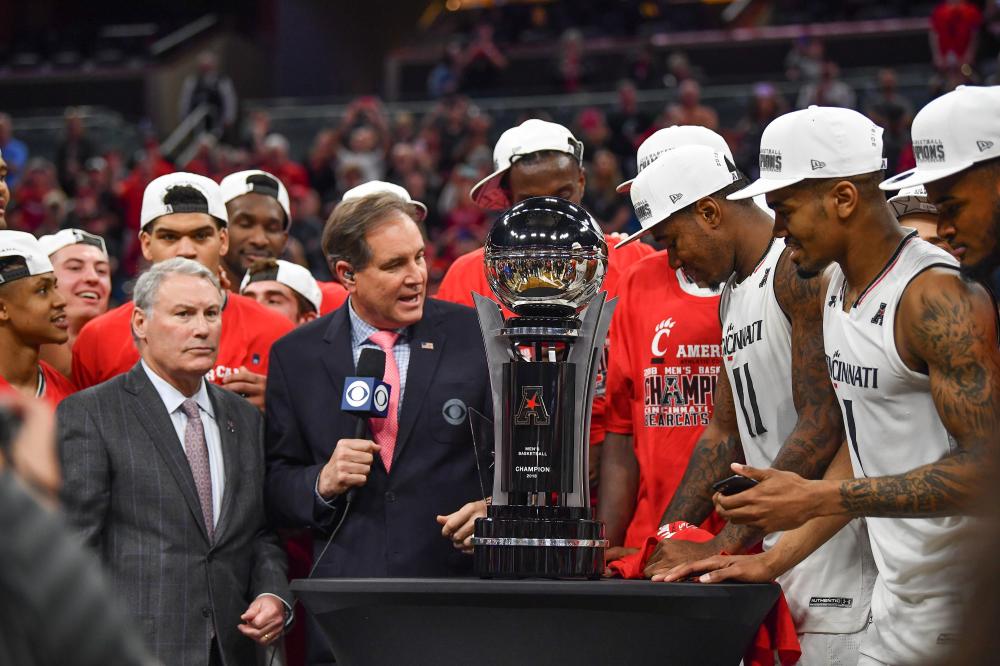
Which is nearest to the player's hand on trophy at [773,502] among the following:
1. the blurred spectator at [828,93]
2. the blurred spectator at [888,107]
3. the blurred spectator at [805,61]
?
the blurred spectator at [888,107]

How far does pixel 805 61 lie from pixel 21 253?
11983 millimetres

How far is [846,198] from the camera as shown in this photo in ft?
10.8

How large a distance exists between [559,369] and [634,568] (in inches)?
Answer: 23.5

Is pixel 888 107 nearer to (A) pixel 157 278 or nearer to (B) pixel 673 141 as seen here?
(B) pixel 673 141

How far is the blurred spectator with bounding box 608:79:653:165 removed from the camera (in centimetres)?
1315

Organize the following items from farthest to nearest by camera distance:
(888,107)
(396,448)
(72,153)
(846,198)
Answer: (72,153)
(888,107)
(396,448)
(846,198)

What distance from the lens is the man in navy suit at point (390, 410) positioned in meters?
3.93

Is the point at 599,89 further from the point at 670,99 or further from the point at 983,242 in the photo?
the point at 983,242

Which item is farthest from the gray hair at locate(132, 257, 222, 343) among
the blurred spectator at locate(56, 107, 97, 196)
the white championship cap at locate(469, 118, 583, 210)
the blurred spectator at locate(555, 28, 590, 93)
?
the blurred spectator at locate(555, 28, 590, 93)

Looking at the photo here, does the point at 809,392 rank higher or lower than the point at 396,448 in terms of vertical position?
higher

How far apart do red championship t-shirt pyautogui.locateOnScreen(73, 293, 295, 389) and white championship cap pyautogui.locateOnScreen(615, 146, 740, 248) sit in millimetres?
1648

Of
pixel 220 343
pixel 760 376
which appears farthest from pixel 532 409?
pixel 220 343

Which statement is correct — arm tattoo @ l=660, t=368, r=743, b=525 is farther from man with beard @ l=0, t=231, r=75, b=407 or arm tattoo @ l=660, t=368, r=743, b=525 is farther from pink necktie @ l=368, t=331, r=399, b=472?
man with beard @ l=0, t=231, r=75, b=407

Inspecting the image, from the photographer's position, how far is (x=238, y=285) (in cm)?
620
